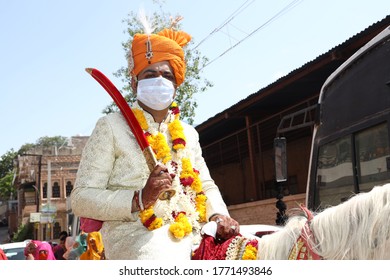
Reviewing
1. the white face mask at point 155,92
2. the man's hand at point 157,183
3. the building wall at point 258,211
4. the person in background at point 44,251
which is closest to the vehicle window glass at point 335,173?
the white face mask at point 155,92

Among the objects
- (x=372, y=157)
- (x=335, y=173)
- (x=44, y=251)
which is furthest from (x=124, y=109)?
(x=44, y=251)

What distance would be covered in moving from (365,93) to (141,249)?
277 cm

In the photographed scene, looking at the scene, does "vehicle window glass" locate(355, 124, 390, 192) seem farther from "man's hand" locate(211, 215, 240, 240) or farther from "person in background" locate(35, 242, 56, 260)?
"person in background" locate(35, 242, 56, 260)

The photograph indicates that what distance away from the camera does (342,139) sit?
5117 millimetres

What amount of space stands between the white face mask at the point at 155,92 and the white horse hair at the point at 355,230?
996mm

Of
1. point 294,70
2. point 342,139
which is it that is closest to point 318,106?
point 342,139

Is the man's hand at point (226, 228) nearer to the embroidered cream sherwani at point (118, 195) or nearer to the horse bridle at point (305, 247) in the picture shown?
the embroidered cream sherwani at point (118, 195)

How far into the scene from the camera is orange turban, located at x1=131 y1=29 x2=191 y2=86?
9.45 ft

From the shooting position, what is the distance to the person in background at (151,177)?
104 inches

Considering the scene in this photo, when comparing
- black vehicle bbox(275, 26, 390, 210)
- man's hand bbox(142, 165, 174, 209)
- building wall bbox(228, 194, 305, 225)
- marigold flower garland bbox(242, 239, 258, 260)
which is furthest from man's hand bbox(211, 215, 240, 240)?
building wall bbox(228, 194, 305, 225)

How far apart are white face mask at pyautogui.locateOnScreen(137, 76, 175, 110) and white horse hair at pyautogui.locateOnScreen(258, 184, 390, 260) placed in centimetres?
100

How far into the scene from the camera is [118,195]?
268 centimetres
